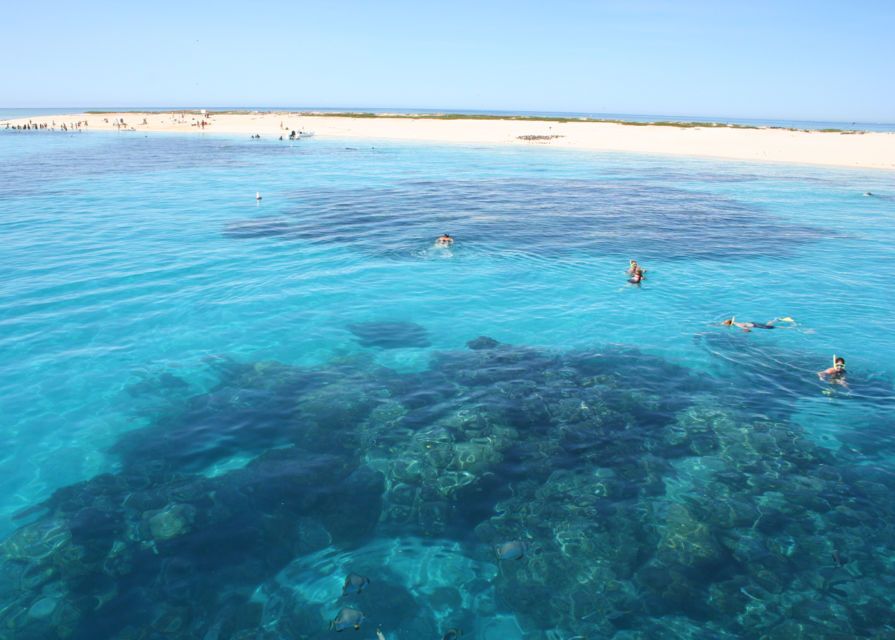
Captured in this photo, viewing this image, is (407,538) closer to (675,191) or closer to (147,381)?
(147,381)

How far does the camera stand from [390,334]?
20.2 meters

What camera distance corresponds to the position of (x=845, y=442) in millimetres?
13844

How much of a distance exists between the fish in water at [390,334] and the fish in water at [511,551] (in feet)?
32.5

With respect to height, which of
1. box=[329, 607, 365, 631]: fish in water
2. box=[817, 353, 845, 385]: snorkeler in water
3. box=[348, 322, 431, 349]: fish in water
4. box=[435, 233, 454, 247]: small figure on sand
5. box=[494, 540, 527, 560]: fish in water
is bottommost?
box=[329, 607, 365, 631]: fish in water

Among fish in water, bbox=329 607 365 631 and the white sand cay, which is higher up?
the white sand cay

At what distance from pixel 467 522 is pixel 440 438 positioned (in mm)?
2790

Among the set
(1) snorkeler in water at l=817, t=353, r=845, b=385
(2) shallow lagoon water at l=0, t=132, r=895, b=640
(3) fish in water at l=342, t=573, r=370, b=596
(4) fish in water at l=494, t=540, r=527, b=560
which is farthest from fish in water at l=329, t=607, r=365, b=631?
(1) snorkeler in water at l=817, t=353, r=845, b=385

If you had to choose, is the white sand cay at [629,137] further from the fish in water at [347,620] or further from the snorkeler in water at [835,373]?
the fish in water at [347,620]

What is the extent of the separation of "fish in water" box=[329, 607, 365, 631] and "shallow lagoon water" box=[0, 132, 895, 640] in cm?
23

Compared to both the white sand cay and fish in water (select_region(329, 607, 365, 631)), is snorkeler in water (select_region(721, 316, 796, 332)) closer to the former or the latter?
fish in water (select_region(329, 607, 365, 631))

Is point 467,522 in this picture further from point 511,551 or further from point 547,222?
point 547,222

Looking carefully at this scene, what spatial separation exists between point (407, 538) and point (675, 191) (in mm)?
48510

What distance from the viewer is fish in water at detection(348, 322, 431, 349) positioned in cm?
1939

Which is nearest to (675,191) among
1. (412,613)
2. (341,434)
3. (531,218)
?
(531,218)
